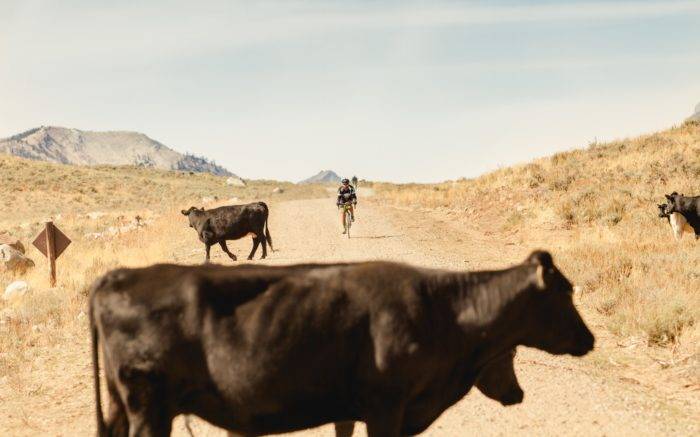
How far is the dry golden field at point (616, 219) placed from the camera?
9.30 metres

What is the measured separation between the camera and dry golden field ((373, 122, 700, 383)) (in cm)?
930

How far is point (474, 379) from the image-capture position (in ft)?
14.3

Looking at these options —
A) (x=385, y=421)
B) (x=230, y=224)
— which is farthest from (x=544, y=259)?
(x=230, y=224)

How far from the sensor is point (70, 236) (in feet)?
97.7

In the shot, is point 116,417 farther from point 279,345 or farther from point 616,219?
point 616,219

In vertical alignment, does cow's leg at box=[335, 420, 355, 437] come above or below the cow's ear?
below

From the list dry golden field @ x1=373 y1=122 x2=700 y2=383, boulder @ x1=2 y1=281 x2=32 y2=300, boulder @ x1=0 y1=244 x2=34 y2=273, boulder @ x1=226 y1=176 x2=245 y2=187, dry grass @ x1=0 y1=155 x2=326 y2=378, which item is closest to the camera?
dry golden field @ x1=373 y1=122 x2=700 y2=383

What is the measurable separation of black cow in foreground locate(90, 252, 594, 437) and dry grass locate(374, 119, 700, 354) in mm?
5681

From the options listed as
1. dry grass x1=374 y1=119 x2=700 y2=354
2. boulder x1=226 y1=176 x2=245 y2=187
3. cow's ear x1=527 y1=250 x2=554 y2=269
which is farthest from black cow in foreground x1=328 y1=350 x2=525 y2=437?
boulder x1=226 y1=176 x2=245 y2=187

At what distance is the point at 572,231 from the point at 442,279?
702 inches

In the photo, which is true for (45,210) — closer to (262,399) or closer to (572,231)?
(572,231)

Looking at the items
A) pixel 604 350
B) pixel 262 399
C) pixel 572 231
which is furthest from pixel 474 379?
pixel 572 231

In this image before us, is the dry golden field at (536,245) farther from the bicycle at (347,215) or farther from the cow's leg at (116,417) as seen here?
the cow's leg at (116,417)

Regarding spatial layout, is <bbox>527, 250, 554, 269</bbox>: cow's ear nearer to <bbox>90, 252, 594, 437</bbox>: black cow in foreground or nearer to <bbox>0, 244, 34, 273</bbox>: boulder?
<bbox>90, 252, 594, 437</bbox>: black cow in foreground
